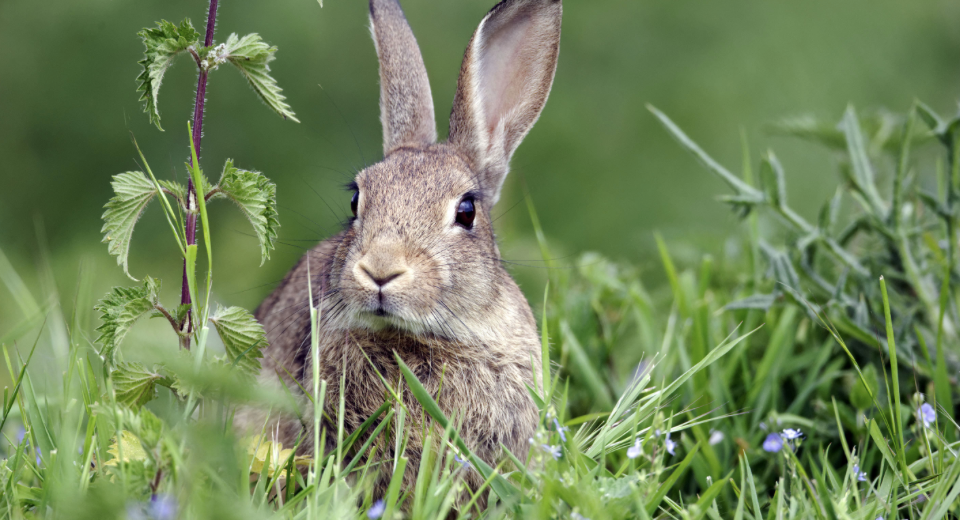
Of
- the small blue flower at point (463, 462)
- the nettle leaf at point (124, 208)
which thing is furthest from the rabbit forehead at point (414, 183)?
the small blue flower at point (463, 462)

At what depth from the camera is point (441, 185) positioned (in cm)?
366

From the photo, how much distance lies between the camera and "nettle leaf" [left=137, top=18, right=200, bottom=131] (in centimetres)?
258

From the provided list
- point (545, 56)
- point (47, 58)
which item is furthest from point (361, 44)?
point (545, 56)

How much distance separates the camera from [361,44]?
7520 mm

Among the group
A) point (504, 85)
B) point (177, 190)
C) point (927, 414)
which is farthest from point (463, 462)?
point (504, 85)

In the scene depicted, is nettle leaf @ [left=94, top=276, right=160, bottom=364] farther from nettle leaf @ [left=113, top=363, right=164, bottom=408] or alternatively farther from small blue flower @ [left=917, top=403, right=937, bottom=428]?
small blue flower @ [left=917, top=403, right=937, bottom=428]

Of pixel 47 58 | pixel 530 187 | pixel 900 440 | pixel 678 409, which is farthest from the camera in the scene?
pixel 530 187

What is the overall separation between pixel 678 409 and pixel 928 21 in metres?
6.36

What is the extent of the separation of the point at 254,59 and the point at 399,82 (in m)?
1.55

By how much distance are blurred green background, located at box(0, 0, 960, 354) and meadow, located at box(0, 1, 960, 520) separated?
125 cm

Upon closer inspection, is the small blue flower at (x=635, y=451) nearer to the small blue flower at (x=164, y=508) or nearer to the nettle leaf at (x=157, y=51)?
the small blue flower at (x=164, y=508)

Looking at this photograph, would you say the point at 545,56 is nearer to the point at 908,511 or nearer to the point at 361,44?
the point at 908,511

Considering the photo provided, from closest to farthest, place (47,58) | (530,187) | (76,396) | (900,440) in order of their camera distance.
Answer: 1. (900,440)
2. (76,396)
3. (47,58)
4. (530,187)

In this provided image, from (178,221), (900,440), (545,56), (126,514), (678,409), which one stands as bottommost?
(678,409)
